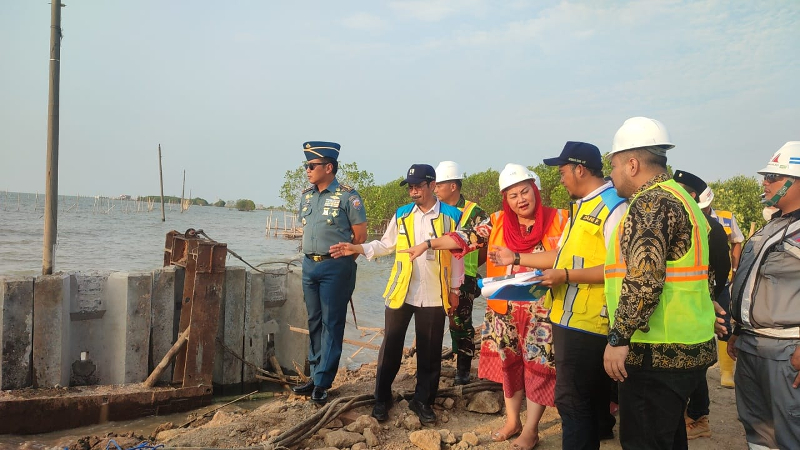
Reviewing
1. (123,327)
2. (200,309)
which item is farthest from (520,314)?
(123,327)

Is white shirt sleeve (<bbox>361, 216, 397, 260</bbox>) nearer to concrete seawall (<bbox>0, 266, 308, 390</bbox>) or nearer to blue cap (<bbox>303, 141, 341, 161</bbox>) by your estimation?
blue cap (<bbox>303, 141, 341, 161</bbox>)

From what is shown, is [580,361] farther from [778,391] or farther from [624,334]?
[778,391]

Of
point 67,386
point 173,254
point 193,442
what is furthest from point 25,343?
point 193,442

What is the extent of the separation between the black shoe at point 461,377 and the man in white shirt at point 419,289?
83cm

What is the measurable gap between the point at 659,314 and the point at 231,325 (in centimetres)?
479

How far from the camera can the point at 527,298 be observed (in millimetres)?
3273

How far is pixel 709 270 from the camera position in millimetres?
3516

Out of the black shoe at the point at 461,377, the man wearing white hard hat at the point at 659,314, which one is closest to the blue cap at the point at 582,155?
the man wearing white hard hat at the point at 659,314

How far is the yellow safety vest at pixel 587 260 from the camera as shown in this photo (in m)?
2.99

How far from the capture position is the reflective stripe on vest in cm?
369

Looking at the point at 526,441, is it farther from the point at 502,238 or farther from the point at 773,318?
the point at 773,318

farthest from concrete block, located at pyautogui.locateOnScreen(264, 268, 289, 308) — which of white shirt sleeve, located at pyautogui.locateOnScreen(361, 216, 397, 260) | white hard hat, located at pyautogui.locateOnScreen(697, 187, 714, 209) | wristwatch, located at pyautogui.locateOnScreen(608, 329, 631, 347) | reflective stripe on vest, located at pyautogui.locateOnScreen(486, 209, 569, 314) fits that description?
wristwatch, located at pyautogui.locateOnScreen(608, 329, 631, 347)

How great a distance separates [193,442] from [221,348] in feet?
6.83

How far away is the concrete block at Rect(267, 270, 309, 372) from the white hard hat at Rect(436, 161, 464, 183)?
2181mm
